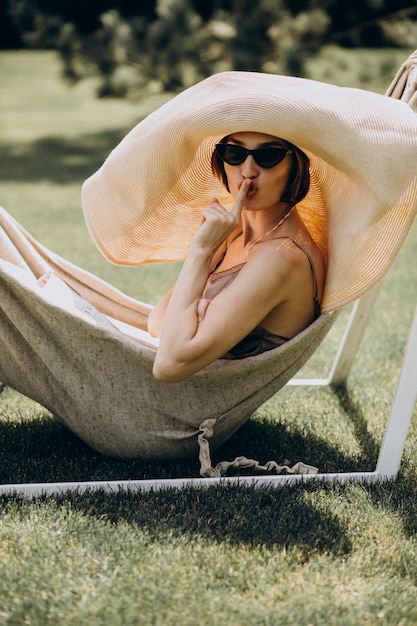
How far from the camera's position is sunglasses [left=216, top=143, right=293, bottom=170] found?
2633mm

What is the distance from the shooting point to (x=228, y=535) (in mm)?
2504

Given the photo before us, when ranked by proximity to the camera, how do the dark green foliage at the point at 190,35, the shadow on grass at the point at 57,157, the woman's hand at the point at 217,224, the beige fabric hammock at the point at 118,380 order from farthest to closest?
1. the dark green foliage at the point at 190,35
2. the shadow on grass at the point at 57,157
3. the beige fabric hammock at the point at 118,380
4. the woman's hand at the point at 217,224

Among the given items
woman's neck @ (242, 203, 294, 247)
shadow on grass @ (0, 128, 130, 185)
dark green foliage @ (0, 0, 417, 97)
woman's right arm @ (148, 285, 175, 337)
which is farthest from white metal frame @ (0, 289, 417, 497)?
dark green foliage @ (0, 0, 417, 97)

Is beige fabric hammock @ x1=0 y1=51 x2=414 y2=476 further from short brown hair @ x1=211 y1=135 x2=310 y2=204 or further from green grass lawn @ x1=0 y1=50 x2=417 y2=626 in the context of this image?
short brown hair @ x1=211 y1=135 x2=310 y2=204

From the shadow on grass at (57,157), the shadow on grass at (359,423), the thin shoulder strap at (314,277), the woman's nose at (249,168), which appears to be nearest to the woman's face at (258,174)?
the woman's nose at (249,168)

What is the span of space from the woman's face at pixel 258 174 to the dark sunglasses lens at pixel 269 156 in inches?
0.5

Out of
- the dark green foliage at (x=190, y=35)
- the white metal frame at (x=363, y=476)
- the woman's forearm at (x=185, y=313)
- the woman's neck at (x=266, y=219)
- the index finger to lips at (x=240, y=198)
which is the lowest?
the dark green foliage at (x=190, y=35)

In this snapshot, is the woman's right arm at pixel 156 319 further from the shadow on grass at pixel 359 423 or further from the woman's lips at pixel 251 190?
the shadow on grass at pixel 359 423

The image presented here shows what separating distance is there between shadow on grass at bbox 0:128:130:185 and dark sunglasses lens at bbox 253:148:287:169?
25.5ft

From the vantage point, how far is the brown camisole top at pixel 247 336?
9.27ft

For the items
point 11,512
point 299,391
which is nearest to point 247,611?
point 11,512

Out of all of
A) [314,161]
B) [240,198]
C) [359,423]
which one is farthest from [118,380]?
[359,423]

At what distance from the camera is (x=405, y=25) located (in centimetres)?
1209

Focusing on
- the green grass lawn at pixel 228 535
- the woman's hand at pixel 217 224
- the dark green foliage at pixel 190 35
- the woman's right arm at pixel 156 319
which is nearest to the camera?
the green grass lawn at pixel 228 535
